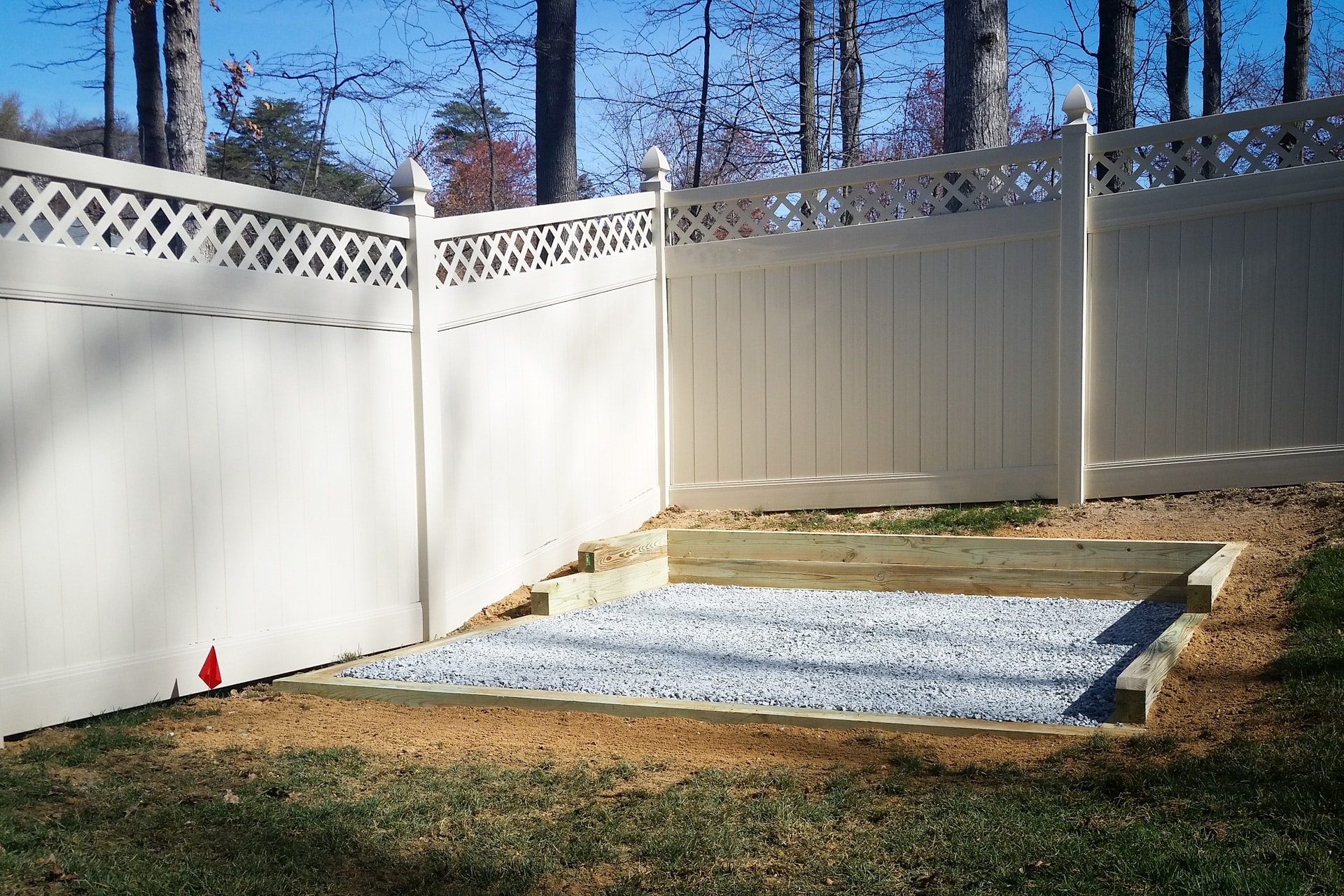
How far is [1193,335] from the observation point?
6719 millimetres

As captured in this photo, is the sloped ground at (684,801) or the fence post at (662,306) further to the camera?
the fence post at (662,306)

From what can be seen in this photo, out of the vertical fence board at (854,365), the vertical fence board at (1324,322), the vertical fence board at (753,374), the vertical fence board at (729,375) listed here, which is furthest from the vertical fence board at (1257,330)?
the vertical fence board at (729,375)

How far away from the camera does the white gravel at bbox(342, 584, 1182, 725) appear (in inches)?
165

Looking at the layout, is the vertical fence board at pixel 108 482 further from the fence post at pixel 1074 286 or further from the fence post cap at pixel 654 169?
the fence post at pixel 1074 286

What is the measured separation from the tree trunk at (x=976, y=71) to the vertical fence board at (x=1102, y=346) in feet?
6.40

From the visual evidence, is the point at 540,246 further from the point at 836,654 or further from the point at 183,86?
the point at 183,86

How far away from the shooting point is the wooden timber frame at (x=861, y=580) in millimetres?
3814

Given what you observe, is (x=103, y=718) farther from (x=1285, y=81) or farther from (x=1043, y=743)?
(x=1285, y=81)

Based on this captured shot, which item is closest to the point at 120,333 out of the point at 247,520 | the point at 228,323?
the point at 228,323

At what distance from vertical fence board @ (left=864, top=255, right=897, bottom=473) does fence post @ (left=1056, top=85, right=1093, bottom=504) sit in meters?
0.97

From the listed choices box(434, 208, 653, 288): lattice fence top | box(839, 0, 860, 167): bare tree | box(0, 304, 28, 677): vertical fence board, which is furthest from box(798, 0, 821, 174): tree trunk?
box(0, 304, 28, 677): vertical fence board

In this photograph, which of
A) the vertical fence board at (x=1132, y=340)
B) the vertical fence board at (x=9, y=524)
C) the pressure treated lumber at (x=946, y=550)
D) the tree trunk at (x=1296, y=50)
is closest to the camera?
the vertical fence board at (x=9, y=524)

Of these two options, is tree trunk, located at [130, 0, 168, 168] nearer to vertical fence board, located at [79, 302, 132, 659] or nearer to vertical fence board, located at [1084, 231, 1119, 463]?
vertical fence board, located at [79, 302, 132, 659]

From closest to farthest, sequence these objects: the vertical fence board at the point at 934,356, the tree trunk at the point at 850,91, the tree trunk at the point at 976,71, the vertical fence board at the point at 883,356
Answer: the vertical fence board at the point at 934,356, the vertical fence board at the point at 883,356, the tree trunk at the point at 976,71, the tree trunk at the point at 850,91
